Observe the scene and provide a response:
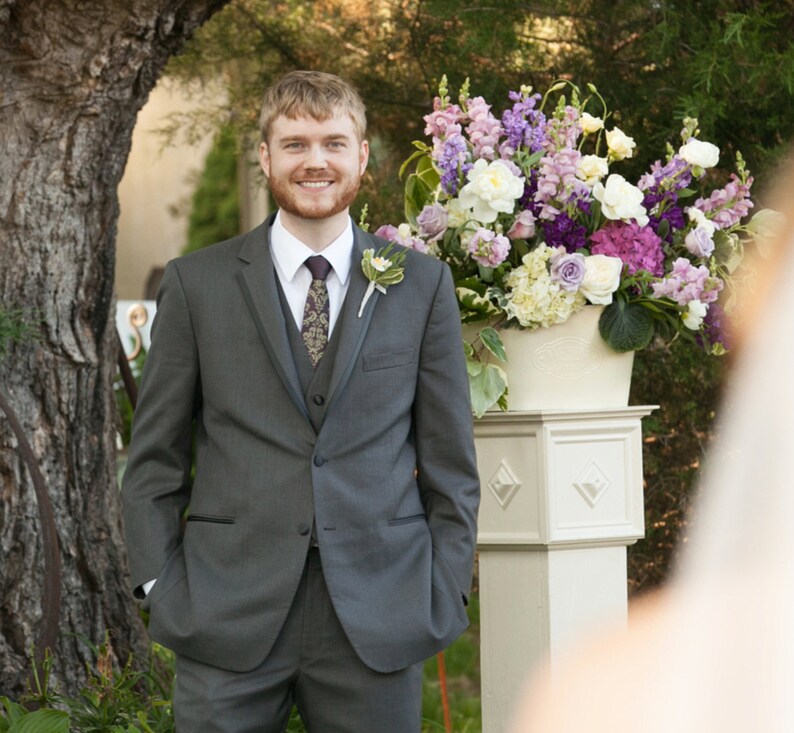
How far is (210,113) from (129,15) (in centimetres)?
154

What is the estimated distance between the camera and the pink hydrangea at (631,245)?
2.76 m

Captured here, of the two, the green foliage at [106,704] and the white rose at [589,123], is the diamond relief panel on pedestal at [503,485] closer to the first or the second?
the white rose at [589,123]

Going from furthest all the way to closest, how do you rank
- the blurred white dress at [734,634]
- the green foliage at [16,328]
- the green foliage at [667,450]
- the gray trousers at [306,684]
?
1. the green foliage at [667,450]
2. the green foliage at [16,328]
3. the gray trousers at [306,684]
4. the blurred white dress at [734,634]

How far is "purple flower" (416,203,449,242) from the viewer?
2.80 meters

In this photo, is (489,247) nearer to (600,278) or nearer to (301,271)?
(600,278)

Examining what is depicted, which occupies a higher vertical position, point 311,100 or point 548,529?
point 311,100

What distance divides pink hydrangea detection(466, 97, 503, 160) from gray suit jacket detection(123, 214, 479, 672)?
0.52 m

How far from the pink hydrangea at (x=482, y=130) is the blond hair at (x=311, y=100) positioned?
0.49 metres

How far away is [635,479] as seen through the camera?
2803mm

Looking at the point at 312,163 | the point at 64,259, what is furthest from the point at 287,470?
the point at 64,259

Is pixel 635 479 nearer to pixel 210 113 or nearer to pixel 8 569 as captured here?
pixel 8 569

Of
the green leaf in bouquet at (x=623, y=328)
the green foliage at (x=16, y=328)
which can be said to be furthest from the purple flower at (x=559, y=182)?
the green foliage at (x=16, y=328)

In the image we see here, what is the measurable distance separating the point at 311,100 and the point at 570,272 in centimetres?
68

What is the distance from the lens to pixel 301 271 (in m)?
2.41
